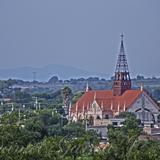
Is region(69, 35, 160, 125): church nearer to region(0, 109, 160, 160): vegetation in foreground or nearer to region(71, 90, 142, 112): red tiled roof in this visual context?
region(71, 90, 142, 112): red tiled roof

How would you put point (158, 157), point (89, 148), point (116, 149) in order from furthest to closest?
point (89, 148) → point (116, 149) → point (158, 157)

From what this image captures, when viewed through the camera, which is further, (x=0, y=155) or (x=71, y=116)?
(x=71, y=116)

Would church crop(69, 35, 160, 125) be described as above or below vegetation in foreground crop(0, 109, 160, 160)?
above

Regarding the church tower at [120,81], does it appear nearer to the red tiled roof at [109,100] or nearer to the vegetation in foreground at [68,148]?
the red tiled roof at [109,100]

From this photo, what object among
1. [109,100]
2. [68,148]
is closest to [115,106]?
[109,100]

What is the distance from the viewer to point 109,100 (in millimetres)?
80875

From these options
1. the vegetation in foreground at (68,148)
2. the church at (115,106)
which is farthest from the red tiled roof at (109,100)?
the vegetation in foreground at (68,148)

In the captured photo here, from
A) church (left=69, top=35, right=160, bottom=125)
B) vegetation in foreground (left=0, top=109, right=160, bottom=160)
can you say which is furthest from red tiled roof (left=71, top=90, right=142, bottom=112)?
vegetation in foreground (left=0, top=109, right=160, bottom=160)

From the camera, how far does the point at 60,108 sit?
9444 centimetres

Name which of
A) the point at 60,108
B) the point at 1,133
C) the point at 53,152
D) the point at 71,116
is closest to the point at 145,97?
the point at 71,116

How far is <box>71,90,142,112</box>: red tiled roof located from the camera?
80.4 meters

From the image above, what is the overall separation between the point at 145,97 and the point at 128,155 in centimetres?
4570

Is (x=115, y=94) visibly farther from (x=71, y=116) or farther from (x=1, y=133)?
(x=1, y=133)

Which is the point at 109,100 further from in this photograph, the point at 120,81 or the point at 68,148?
the point at 68,148
